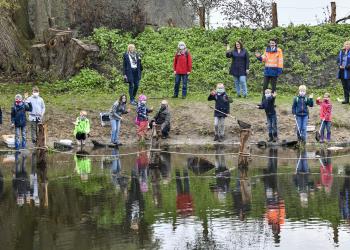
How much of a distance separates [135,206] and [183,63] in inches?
593

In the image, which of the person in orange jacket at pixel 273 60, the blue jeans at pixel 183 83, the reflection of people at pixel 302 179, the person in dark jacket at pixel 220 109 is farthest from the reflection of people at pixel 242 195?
the blue jeans at pixel 183 83

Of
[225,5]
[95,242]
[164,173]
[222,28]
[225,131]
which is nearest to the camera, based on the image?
[95,242]

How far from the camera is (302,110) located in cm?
2630

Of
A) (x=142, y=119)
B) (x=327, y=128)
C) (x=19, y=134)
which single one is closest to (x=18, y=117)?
(x=19, y=134)

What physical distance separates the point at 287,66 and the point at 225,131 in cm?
883

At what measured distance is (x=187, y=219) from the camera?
1508cm

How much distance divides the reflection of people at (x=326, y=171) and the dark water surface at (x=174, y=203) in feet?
0.08

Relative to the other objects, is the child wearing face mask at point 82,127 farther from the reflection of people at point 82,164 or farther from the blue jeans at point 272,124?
the blue jeans at point 272,124

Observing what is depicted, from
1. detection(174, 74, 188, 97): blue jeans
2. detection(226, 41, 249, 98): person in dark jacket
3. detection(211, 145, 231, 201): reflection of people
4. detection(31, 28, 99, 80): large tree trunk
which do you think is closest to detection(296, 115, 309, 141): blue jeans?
detection(211, 145, 231, 201): reflection of people

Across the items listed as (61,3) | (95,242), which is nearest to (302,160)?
(95,242)

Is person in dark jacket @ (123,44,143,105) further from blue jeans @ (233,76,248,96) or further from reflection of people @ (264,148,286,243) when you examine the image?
reflection of people @ (264,148,286,243)

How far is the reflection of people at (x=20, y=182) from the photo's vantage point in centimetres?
1773

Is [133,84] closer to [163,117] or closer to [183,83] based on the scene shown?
[183,83]

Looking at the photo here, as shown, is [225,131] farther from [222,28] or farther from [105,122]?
[222,28]
